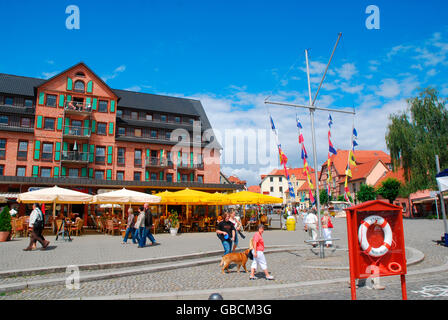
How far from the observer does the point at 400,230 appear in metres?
5.82

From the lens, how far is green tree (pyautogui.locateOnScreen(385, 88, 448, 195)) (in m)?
36.5

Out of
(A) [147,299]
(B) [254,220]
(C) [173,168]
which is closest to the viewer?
(A) [147,299]

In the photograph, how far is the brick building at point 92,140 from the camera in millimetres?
32312

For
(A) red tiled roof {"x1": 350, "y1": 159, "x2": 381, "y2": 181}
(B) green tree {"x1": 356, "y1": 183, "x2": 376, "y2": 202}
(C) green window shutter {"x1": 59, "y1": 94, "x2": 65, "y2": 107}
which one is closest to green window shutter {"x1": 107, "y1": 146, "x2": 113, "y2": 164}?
(C) green window shutter {"x1": 59, "y1": 94, "x2": 65, "y2": 107}

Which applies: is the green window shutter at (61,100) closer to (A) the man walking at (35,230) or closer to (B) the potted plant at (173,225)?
(B) the potted plant at (173,225)

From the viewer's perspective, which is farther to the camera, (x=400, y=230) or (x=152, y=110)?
(x=152, y=110)

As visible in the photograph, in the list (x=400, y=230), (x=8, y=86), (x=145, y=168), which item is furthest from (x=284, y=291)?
(x=8, y=86)

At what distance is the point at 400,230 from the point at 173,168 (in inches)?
1373

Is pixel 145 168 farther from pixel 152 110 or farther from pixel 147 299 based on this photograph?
pixel 147 299

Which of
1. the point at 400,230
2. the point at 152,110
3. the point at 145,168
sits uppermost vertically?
the point at 152,110

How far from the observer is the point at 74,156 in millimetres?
34031

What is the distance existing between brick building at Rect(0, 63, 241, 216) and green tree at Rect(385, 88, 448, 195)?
20.5 m

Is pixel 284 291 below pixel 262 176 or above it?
below

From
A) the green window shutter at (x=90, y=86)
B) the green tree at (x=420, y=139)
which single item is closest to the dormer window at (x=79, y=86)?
the green window shutter at (x=90, y=86)
